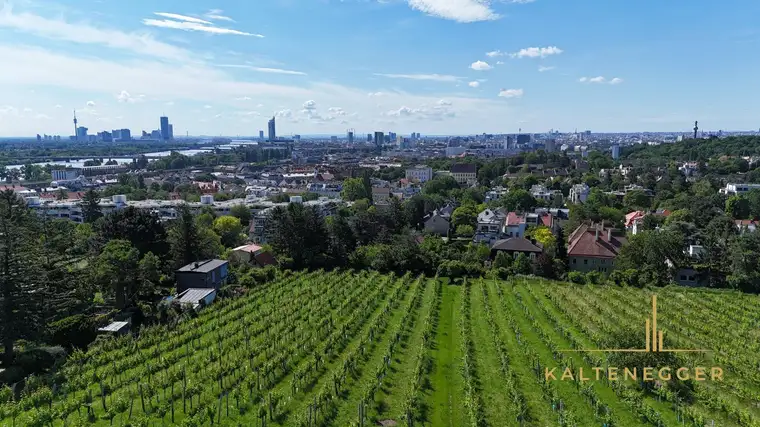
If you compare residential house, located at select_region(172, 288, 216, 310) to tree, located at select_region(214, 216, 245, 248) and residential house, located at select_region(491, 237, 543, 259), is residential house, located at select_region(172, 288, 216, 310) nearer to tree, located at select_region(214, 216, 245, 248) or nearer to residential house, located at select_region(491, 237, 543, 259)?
tree, located at select_region(214, 216, 245, 248)

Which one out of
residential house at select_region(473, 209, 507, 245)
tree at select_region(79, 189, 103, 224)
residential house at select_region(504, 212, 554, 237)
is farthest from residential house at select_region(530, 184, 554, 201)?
tree at select_region(79, 189, 103, 224)

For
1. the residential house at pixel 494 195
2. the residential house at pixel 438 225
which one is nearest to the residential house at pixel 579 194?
the residential house at pixel 494 195

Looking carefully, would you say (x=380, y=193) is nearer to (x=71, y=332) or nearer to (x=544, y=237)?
(x=544, y=237)

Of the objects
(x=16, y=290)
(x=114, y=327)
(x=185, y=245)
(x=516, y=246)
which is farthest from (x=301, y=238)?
(x=16, y=290)

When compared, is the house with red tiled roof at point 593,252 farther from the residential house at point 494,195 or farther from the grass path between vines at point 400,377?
the residential house at point 494,195

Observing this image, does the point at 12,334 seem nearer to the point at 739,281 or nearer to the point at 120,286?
the point at 120,286

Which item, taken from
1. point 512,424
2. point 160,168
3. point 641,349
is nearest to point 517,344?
point 641,349
